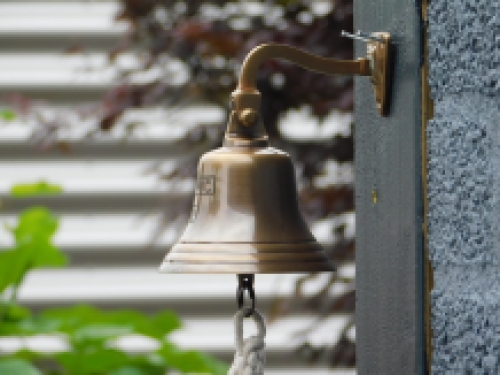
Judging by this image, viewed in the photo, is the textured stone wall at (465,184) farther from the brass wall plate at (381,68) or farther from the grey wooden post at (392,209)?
the brass wall plate at (381,68)

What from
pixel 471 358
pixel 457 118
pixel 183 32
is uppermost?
pixel 183 32

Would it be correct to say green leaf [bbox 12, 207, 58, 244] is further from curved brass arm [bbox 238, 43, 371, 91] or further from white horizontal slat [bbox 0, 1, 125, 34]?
curved brass arm [bbox 238, 43, 371, 91]

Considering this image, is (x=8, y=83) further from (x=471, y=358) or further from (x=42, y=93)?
(x=471, y=358)

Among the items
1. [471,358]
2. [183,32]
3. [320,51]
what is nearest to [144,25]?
[183,32]

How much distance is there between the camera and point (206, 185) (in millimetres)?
1587

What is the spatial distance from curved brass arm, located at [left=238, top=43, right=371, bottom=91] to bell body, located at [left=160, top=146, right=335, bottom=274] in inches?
4.8

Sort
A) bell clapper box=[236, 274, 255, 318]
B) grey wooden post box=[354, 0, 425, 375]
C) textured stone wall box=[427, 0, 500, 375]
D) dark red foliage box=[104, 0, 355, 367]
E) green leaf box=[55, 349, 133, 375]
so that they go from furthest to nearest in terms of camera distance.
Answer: green leaf box=[55, 349, 133, 375]
dark red foliage box=[104, 0, 355, 367]
bell clapper box=[236, 274, 255, 318]
grey wooden post box=[354, 0, 425, 375]
textured stone wall box=[427, 0, 500, 375]

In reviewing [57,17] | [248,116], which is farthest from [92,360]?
[248,116]

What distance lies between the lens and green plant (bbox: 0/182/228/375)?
11.1 ft

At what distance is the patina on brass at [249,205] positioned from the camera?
1480mm

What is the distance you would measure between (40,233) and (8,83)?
880mm

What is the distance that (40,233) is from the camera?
11.6ft

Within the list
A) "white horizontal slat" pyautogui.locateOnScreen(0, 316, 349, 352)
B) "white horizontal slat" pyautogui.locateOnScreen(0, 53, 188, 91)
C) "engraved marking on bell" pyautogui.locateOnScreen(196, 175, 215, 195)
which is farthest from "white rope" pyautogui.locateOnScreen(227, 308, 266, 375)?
"white horizontal slat" pyautogui.locateOnScreen(0, 53, 188, 91)

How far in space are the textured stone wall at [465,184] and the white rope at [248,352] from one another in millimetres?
327
